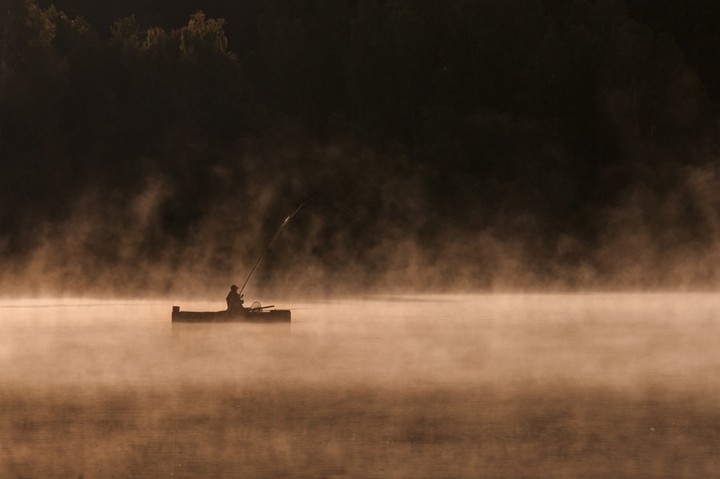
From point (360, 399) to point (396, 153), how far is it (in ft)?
131

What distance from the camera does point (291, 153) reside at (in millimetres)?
60156

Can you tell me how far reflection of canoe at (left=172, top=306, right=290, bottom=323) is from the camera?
1303 inches

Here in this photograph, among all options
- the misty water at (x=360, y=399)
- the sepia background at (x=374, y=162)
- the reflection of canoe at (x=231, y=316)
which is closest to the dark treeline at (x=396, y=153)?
the sepia background at (x=374, y=162)

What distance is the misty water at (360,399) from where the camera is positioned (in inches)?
580

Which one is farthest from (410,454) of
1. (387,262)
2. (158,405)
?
(387,262)

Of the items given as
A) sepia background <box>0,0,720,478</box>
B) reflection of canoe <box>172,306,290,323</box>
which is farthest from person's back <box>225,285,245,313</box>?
sepia background <box>0,0,720,478</box>

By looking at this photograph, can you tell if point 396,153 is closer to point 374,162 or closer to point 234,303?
point 374,162

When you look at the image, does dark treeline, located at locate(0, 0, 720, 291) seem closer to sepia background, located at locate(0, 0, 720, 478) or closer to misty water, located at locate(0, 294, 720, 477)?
sepia background, located at locate(0, 0, 720, 478)

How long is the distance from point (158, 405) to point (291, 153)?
4133 centimetres

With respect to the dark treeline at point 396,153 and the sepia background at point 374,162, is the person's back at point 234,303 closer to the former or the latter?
the sepia background at point 374,162

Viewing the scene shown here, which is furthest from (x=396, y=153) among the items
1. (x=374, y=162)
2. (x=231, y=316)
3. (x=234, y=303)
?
(x=231, y=316)

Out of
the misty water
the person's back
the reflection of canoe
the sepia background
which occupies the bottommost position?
the misty water

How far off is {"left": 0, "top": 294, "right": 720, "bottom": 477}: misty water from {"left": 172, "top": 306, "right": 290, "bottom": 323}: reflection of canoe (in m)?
0.36

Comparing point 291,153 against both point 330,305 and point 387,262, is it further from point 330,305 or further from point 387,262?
point 330,305
